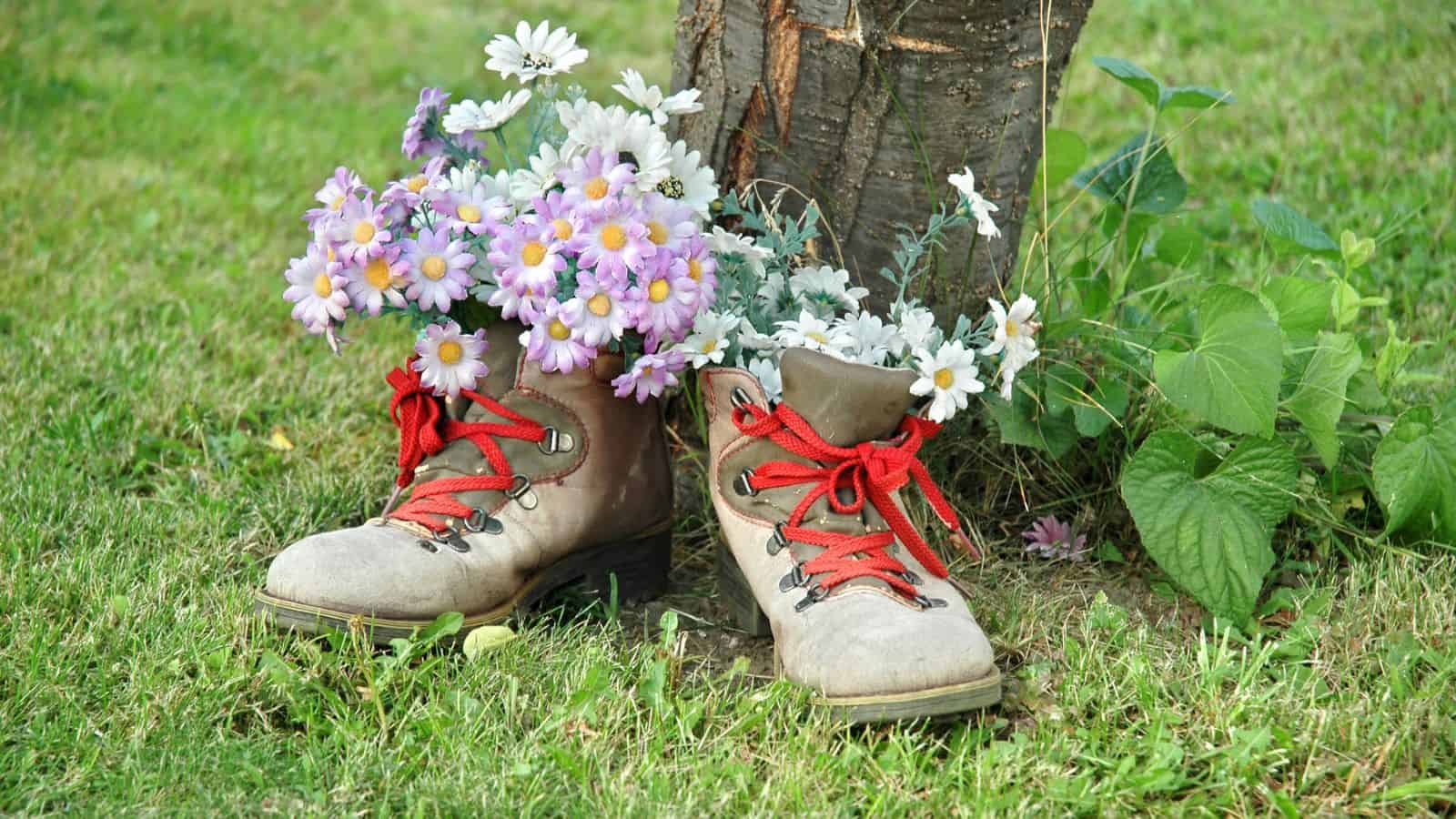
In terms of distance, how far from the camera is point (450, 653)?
1.82m

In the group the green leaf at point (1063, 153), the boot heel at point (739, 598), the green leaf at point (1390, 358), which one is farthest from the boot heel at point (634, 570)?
the green leaf at point (1390, 358)

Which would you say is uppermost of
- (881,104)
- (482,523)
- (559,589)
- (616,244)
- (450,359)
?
(881,104)

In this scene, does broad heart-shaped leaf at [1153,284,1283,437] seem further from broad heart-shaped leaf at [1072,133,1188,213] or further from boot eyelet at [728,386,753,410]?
boot eyelet at [728,386,753,410]

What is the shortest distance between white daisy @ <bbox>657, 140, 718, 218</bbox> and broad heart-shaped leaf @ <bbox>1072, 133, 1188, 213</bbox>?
78 cm

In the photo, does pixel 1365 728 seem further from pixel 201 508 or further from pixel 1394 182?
pixel 1394 182

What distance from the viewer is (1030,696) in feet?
5.73

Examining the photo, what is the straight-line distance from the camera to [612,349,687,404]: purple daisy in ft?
5.89

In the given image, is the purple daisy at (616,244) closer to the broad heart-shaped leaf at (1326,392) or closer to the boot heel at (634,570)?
the boot heel at (634,570)

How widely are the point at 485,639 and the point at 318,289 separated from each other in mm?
548

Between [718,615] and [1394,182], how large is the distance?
241cm

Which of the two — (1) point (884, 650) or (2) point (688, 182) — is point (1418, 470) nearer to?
(1) point (884, 650)

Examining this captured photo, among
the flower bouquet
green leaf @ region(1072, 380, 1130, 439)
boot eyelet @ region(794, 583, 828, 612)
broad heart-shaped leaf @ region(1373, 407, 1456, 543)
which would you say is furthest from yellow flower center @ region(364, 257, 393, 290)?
broad heart-shaped leaf @ region(1373, 407, 1456, 543)

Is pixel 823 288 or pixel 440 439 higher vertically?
pixel 823 288

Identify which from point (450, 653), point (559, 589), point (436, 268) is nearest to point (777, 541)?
point (559, 589)
